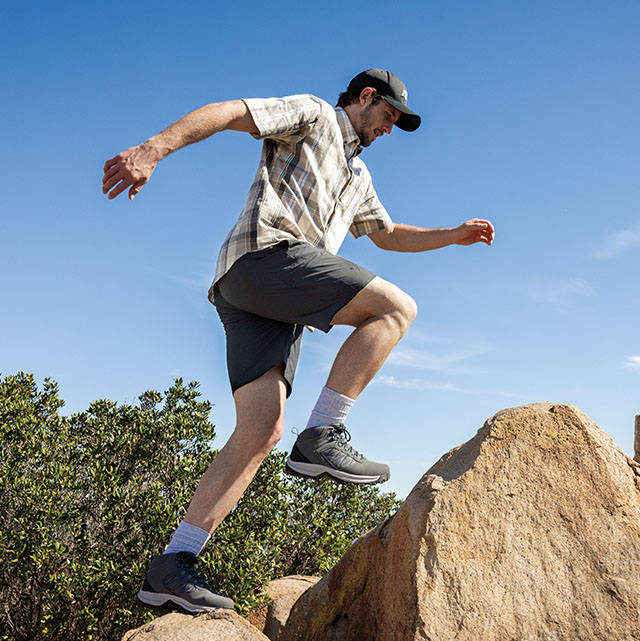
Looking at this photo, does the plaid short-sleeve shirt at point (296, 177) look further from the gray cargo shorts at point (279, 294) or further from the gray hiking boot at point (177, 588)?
the gray hiking boot at point (177, 588)

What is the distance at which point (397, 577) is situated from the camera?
336 cm

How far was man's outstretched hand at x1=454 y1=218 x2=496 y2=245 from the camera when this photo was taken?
179 inches

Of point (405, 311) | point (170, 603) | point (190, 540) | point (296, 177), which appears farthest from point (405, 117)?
point (170, 603)

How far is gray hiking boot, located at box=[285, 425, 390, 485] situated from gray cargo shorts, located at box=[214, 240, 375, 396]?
46 centimetres

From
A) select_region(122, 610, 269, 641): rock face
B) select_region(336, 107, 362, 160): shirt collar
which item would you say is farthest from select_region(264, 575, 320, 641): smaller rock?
select_region(336, 107, 362, 160): shirt collar

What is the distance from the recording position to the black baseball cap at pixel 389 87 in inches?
151

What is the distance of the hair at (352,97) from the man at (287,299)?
0.04ft

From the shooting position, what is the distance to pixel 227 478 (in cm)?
348

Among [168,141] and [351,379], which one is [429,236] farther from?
[168,141]

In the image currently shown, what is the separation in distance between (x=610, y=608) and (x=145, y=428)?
202 inches

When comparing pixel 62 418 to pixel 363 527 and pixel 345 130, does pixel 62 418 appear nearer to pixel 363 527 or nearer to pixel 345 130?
pixel 363 527

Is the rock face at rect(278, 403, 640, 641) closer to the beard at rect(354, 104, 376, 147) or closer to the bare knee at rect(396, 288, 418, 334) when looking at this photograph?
the bare knee at rect(396, 288, 418, 334)

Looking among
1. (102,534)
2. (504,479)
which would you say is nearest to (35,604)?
(102,534)

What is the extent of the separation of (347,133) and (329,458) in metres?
1.84
